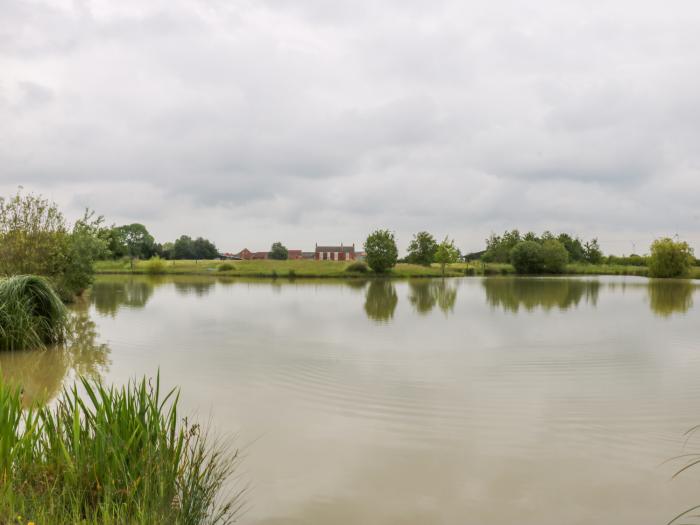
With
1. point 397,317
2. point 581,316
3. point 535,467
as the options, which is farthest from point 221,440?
point 581,316

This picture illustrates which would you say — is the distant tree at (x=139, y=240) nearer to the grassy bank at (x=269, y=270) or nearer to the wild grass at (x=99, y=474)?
the grassy bank at (x=269, y=270)

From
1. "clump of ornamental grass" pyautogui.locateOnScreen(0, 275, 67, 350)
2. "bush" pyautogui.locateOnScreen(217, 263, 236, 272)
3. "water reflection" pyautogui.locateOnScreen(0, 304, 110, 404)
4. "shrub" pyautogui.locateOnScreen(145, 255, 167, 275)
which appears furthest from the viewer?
"shrub" pyautogui.locateOnScreen(145, 255, 167, 275)

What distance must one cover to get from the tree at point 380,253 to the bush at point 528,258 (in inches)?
812

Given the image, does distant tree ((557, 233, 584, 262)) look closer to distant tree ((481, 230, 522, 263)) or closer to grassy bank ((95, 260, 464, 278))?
distant tree ((481, 230, 522, 263))

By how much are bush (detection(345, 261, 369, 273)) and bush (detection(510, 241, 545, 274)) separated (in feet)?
79.3

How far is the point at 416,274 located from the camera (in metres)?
59.7

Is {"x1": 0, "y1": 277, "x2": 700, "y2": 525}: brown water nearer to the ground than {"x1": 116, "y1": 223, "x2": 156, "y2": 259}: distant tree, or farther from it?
nearer to the ground

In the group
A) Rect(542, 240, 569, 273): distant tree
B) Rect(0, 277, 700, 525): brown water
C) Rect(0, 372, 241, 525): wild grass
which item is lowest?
Rect(0, 277, 700, 525): brown water

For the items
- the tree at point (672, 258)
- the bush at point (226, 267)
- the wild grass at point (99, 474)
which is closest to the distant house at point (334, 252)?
the bush at point (226, 267)

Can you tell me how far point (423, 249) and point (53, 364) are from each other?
65.0 metres

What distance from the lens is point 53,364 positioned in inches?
393

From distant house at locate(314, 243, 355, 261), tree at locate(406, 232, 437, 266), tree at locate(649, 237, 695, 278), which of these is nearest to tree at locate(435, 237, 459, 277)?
tree at locate(406, 232, 437, 266)

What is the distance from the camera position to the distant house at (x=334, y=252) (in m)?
112

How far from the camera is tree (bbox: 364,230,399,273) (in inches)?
2411
